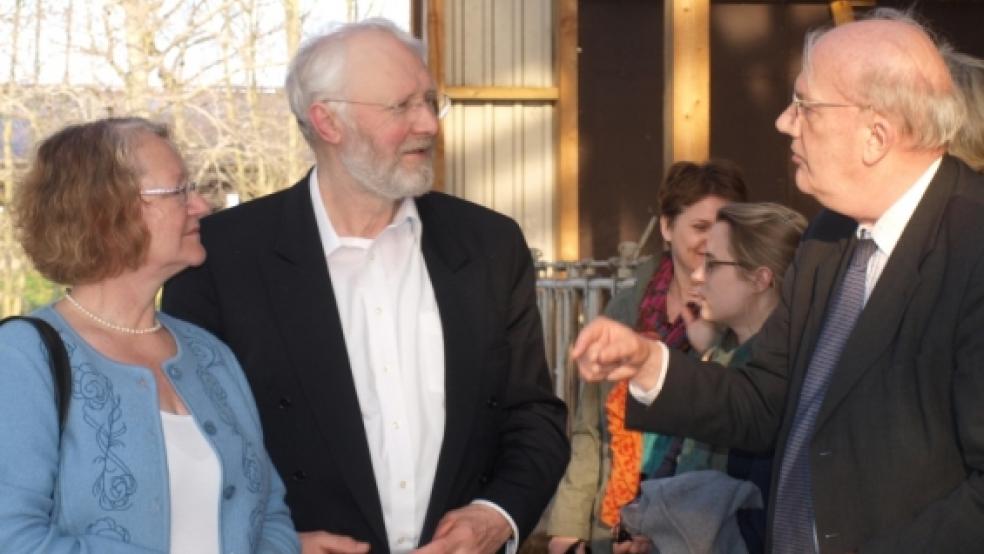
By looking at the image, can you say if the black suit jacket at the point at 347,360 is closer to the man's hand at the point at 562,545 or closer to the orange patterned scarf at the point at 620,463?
the orange patterned scarf at the point at 620,463

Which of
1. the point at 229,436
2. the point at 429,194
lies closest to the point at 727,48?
the point at 429,194

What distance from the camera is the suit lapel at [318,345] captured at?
331 cm

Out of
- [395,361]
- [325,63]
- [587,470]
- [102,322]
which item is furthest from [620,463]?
[102,322]

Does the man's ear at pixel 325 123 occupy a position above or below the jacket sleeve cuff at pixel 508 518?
above

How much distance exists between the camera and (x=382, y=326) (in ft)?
11.3

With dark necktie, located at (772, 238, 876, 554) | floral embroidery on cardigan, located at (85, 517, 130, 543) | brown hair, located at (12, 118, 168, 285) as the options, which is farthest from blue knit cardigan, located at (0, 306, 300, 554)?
dark necktie, located at (772, 238, 876, 554)

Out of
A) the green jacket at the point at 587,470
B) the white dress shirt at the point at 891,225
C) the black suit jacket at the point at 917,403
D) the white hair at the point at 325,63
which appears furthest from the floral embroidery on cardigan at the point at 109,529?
the green jacket at the point at 587,470

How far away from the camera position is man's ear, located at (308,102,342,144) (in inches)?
141

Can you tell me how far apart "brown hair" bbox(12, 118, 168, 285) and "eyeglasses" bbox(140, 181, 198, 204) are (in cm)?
3

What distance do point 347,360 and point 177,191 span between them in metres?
0.56

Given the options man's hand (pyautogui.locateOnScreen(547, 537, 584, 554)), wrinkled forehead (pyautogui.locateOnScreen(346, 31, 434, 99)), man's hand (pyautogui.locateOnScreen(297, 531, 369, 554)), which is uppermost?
wrinkled forehead (pyautogui.locateOnScreen(346, 31, 434, 99))

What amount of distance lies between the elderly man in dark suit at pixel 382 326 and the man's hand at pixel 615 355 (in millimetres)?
437

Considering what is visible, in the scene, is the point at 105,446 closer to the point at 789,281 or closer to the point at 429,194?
the point at 429,194

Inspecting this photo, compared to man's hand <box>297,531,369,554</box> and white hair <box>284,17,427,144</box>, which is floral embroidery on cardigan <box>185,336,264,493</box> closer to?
man's hand <box>297,531,369,554</box>
